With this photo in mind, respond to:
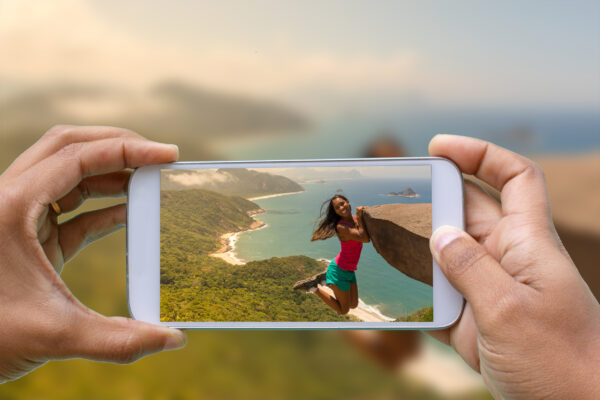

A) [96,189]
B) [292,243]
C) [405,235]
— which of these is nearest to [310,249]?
[292,243]

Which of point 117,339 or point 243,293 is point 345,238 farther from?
point 117,339

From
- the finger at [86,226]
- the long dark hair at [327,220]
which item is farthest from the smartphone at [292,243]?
the finger at [86,226]

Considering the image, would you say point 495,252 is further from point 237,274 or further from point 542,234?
point 237,274

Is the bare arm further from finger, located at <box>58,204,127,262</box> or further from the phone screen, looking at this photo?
finger, located at <box>58,204,127,262</box>

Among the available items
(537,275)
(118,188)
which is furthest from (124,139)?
(537,275)

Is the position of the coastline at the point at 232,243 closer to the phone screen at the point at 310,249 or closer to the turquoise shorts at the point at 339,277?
the phone screen at the point at 310,249
